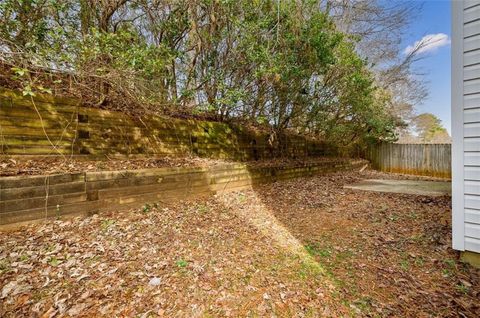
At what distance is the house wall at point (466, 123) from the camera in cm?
239

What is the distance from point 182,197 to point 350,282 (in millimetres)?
2887

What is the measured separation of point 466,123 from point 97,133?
4748 mm

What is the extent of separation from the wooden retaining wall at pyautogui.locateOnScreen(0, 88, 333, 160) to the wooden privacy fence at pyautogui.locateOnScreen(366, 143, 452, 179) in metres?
8.02

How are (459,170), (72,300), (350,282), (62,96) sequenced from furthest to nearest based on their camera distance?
(62,96) < (459,170) < (350,282) < (72,300)

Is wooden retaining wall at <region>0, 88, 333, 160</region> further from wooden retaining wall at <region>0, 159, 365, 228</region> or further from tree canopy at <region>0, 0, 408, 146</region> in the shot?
wooden retaining wall at <region>0, 159, 365, 228</region>

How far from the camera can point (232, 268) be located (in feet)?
7.87

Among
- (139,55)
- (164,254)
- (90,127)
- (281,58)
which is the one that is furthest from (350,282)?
(281,58)

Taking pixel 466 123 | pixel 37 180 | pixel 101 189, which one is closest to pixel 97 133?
pixel 101 189

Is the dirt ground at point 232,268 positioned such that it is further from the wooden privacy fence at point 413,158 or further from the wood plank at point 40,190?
the wooden privacy fence at point 413,158

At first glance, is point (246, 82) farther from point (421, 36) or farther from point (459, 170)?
point (421, 36)

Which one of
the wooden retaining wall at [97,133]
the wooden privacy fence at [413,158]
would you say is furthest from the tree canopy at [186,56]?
the wooden privacy fence at [413,158]

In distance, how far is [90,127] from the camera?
149 inches

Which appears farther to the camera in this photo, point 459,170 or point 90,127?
point 90,127

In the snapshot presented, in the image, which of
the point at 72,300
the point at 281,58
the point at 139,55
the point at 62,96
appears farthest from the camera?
the point at 281,58
